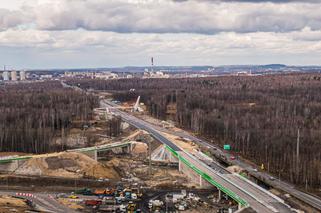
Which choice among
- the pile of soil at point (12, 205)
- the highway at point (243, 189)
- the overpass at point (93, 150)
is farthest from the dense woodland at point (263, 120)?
the pile of soil at point (12, 205)

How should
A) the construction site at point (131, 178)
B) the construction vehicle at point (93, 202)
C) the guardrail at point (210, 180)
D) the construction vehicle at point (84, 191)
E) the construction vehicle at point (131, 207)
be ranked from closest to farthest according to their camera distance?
the guardrail at point (210, 180) < the construction vehicle at point (131, 207) < the construction site at point (131, 178) < the construction vehicle at point (93, 202) < the construction vehicle at point (84, 191)

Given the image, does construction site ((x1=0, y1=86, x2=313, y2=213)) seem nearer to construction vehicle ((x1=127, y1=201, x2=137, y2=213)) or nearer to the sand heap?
the sand heap

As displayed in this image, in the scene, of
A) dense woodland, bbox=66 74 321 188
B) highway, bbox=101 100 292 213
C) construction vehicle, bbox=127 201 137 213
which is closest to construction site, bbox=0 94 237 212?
construction vehicle, bbox=127 201 137 213

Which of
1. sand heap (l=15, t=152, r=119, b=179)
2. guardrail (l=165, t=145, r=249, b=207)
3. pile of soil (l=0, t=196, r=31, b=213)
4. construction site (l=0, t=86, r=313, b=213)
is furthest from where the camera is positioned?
sand heap (l=15, t=152, r=119, b=179)

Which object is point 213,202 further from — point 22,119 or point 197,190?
point 22,119

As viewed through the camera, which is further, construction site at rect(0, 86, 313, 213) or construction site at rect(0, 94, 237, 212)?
construction site at rect(0, 94, 237, 212)

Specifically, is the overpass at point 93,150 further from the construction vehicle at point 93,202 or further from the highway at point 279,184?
the construction vehicle at point 93,202

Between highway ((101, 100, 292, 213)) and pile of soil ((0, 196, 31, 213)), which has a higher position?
highway ((101, 100, 292, 213))
